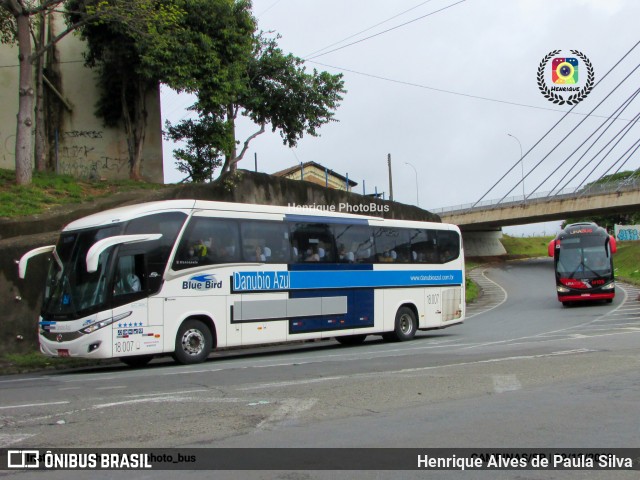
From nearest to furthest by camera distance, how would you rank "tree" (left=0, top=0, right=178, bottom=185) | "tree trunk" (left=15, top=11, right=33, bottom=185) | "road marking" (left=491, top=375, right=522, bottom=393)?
1. "road marking" (left=491, top=375, right=522, bottom=393)
2. "tree" (left=0, top=0, right=178, bottom=185)
3. "tree trunk" (left=15, top=11, right=33, bottom=185)

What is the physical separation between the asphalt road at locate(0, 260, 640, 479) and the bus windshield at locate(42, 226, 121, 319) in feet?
4.44

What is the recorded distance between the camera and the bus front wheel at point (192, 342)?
14497 mm

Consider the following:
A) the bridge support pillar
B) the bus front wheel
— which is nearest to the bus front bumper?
the bus front wheel

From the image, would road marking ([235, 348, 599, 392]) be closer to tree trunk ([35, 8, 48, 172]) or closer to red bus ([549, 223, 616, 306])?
tree trunk ([35, 8, 48, 172])

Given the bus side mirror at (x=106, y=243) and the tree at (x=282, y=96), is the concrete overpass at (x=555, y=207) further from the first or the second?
the bus side mirror at (x=106, y=243)

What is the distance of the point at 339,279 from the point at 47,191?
1072 centimetres

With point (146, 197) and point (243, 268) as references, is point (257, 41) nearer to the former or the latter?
point (146, 197)

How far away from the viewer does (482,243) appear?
84188mm

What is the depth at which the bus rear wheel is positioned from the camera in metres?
19.6

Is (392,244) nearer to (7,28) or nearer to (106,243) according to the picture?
(106,243)

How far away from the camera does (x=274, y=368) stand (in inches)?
505

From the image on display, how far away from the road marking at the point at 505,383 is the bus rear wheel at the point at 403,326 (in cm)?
883

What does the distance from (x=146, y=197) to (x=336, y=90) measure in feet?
38.8
